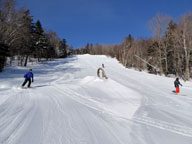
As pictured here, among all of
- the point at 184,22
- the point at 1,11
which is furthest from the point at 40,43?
the point at 184,22

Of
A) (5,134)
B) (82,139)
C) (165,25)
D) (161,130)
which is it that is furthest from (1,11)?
A: (165,25)

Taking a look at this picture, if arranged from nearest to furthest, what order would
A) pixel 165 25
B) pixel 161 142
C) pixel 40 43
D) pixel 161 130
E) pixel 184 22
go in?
pixel 161 142
pixel 161 130
pixel 184 22
pixel 165 25
pixel 40 43

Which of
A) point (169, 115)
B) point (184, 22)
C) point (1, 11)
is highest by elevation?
point (1, 11)

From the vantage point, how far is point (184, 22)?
19.3m

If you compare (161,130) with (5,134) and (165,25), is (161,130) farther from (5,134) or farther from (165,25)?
(165,25)

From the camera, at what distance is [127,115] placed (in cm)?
430

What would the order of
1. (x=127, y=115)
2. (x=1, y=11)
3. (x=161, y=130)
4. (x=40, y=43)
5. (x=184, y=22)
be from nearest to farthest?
1. (x=161, y=130)
2. (x=127, y=115)
3. (x=1, y=11)
4. (x=184, y=22)
5. (x=40, y=43)

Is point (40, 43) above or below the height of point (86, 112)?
above

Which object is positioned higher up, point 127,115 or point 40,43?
point 40,43

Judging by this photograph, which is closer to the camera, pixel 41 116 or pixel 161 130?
pixel 161 130

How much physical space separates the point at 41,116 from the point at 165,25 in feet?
94.3

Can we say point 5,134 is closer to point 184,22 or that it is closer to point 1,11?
point 1,11

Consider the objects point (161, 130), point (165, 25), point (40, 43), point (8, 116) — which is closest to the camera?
point (161, 130)

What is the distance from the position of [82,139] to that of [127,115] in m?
2.22
